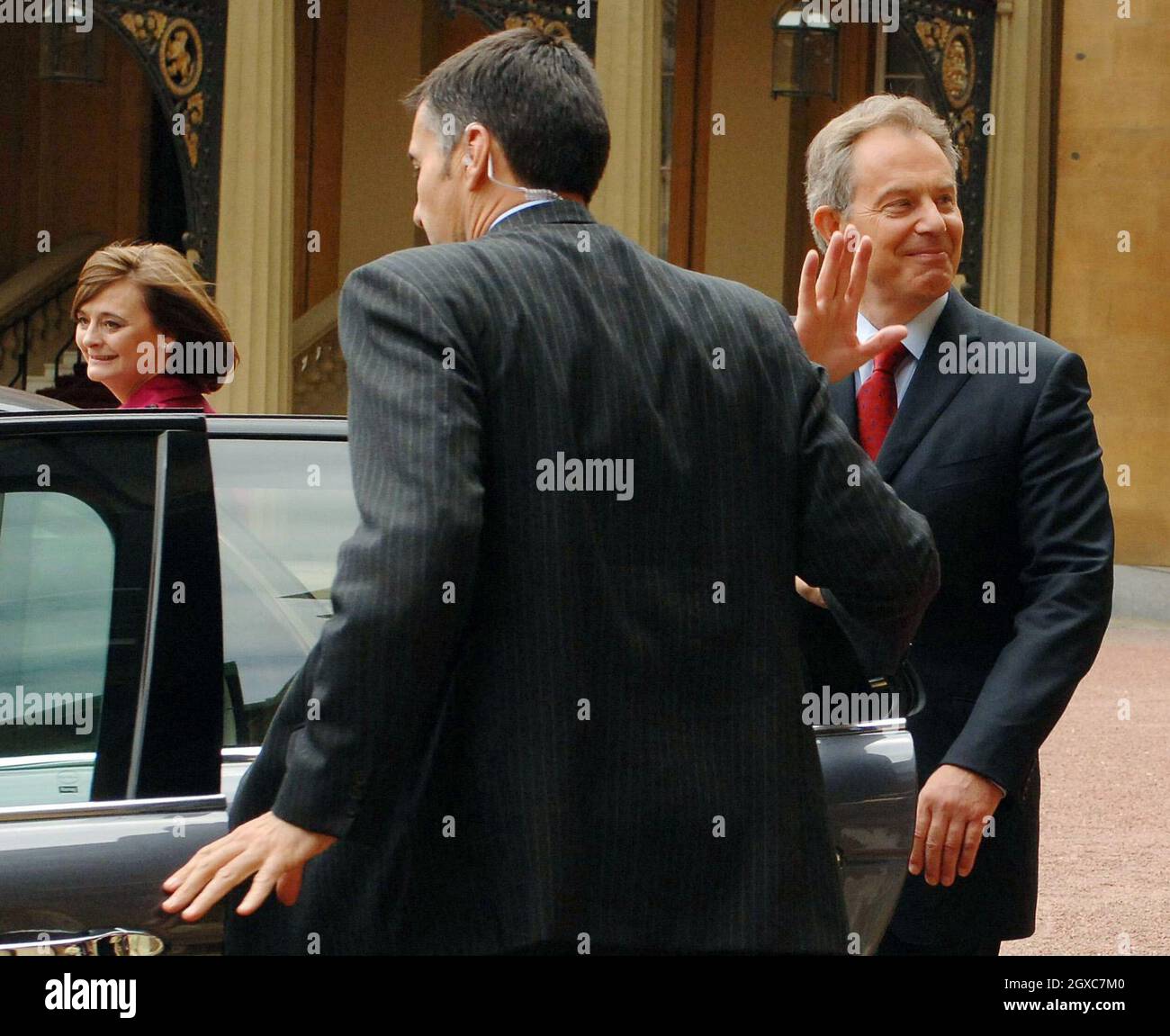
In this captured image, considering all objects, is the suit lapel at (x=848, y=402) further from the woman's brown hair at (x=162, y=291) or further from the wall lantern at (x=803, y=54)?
the wall lantern at (x=803, y=54)

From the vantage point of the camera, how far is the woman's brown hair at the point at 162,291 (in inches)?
175

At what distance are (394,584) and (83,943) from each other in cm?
89

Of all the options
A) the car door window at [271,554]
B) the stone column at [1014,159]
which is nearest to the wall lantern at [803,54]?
the stone column at [1014,159]

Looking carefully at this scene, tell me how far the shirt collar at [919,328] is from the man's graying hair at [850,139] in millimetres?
163

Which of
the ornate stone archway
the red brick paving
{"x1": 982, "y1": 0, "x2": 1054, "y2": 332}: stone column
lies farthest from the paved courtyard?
the ornate stone archway

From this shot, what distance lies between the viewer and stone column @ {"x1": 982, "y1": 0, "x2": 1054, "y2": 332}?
15172 mm

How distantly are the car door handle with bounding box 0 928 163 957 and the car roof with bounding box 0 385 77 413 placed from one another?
80 centimetres

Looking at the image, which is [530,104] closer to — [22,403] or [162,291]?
[22,403]

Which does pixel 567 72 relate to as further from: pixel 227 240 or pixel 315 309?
pixel 315 309

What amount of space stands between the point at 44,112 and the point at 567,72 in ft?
61.8

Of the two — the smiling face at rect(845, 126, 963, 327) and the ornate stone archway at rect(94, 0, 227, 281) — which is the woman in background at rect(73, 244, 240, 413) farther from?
the ornate stone archway at rect(94, 0, 227, 281)

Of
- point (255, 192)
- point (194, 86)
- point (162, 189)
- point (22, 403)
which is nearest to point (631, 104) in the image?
point (255, 192)

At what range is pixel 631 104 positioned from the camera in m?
12.9
